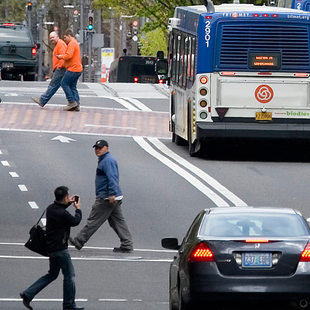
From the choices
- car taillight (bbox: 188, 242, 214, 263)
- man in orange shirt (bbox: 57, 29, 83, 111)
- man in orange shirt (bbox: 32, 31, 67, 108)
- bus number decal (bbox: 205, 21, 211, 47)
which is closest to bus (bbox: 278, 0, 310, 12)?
bus number decal (bbox: 205, 21, 211, 47)

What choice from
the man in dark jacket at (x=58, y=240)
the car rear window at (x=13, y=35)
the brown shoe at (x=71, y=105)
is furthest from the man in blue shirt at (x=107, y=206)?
the car rear window at (x=13, y=35)

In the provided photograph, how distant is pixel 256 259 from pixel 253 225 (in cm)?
46

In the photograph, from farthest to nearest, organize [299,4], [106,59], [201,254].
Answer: [106,59] < [299,4] < [201,254]

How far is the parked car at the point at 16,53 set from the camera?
58.0m

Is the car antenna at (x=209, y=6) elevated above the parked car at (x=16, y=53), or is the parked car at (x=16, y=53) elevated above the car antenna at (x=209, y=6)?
the car antenna at (x=209, y=6)

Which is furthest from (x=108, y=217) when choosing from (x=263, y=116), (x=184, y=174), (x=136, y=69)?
(x=136, y=69)

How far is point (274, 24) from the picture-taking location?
1115 inches

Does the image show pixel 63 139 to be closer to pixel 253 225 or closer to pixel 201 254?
pixel 253 225

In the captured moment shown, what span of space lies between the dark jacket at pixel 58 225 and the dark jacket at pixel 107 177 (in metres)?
4.58

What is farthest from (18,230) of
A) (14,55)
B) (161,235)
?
(14,55)

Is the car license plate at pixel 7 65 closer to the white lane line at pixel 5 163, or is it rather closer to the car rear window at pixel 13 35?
the car rear window at pixel 13 35

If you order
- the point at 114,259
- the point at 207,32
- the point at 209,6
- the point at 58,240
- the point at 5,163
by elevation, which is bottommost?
the point at 5,163

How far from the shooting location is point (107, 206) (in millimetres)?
19844

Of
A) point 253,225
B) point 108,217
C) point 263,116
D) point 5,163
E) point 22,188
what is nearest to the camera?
point 253,225
